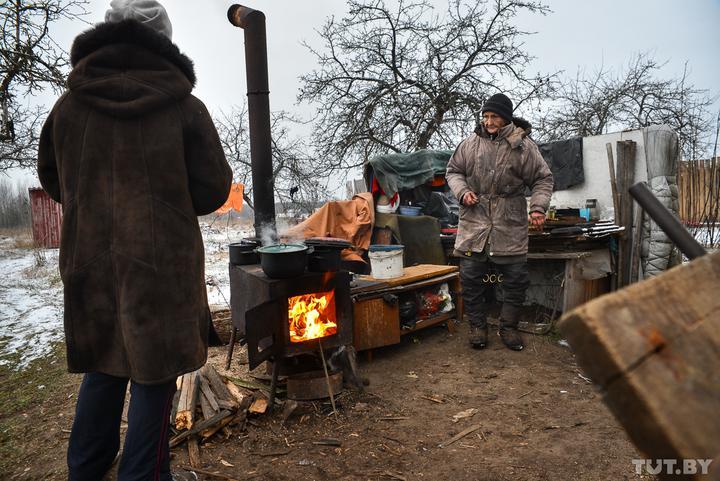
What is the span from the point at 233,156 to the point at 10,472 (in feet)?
32.1

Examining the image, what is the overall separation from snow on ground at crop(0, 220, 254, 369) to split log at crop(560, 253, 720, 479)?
506 centimetres

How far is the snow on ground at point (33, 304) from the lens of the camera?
4.73 m

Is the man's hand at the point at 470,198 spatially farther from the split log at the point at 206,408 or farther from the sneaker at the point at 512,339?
the split log at the point at 206,408

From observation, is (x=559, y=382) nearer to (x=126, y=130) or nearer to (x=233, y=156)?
(x=126, y=130)

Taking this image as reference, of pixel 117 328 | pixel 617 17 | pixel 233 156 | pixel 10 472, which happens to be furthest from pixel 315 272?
pixel 617 17

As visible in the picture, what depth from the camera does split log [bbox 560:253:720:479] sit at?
21.3 inches

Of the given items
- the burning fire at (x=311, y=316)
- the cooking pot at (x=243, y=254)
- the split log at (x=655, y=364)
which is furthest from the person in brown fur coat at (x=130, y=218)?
the cooking pot at (x=243, y=254)

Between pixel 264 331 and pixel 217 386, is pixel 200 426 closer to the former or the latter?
pixel 217 386

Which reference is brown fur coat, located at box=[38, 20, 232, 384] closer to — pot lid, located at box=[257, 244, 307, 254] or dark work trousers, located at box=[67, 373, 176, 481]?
dark work trousers, located at box=[67, 373, 176, 481]

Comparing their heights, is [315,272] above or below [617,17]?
Answer: below

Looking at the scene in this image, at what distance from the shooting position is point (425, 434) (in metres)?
2.94

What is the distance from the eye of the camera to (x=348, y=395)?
3518 mm

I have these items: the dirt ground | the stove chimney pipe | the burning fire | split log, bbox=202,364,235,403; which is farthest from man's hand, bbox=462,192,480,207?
split log, bbox=202,364,235,403

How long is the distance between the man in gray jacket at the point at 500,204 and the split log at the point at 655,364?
3.72 meters
